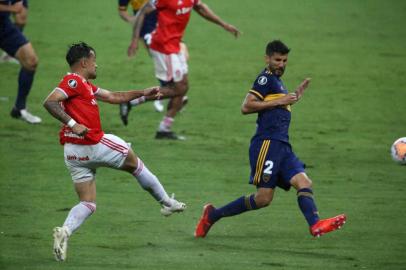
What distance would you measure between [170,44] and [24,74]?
2.32 m

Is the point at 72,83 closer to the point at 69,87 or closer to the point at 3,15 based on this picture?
the point at 69,87

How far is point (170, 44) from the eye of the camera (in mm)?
16484

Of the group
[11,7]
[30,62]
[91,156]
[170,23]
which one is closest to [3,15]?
[11,7]

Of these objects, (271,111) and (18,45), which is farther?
(18,45)

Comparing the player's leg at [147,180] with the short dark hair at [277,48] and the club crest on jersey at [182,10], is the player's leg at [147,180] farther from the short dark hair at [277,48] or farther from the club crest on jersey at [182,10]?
the club crest on jersey at [182,10]

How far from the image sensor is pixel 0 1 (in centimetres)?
1656

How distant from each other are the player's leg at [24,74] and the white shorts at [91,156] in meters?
6.85

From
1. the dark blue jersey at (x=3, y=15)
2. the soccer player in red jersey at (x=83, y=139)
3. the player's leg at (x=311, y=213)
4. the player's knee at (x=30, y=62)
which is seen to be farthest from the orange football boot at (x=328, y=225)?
the dark blue jersey at (x=3, y=15)

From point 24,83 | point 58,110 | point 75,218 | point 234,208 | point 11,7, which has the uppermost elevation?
point 58,110

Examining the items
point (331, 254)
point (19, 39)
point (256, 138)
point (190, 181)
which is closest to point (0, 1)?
point (19, 39)

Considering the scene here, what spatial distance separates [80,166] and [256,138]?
6.02 feet

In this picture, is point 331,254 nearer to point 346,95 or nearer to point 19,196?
point 19,196

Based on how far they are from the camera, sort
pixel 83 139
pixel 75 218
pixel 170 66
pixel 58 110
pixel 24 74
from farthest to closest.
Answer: pixel 24 74
pixel 170 66
pixel 83 139
pixel 75 218
pixel 58 110

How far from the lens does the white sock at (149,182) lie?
1052cm
